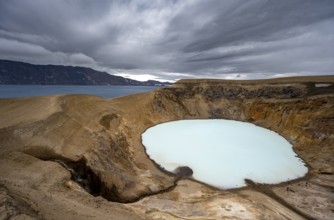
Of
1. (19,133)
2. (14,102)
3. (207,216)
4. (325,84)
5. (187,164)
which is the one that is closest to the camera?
(207,216)

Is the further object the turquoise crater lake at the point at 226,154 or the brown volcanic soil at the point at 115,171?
the turquoise crater lake at the point at 226,154

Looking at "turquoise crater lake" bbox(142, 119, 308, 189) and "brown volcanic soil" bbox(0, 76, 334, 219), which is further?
"turquoise crater lake" bbox(142, 119, 308, 189)

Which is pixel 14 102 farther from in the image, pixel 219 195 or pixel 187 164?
pixel 219 195

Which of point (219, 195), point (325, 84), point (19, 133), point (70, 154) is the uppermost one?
point (325, 84)

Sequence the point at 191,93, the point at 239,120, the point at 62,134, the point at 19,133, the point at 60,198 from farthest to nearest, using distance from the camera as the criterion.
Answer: the point at 191,93
the point at 239,120
the point at 62,134
the point at 19,133
the point at 60,198

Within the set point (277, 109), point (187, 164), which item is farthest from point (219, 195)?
point (277, 109)
